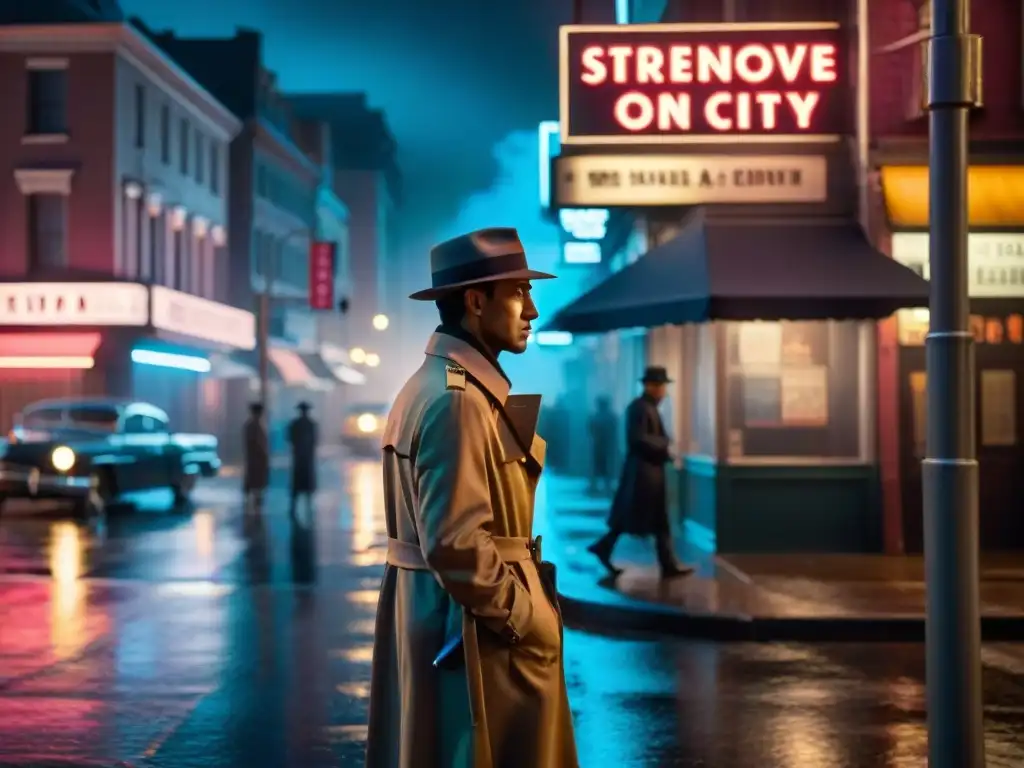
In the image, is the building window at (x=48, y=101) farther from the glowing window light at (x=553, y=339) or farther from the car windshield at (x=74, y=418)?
the car windshield at (x=74, y=418)

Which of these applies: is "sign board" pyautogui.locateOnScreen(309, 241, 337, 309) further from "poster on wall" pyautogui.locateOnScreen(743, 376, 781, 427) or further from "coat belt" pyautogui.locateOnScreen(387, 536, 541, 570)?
"coat belt" pyautogui.locateOnScreen(387, 536, 541, 570)

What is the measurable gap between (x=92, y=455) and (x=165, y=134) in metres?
19.0

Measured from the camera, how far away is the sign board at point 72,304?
105 feet

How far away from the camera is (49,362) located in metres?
Result: 32.4

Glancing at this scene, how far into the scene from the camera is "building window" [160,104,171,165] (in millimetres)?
36438

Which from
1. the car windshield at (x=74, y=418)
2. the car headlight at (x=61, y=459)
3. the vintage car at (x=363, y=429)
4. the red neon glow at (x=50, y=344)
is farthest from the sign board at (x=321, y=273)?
the car headlight at (x=61, y=459)

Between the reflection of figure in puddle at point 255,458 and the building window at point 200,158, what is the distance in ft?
61.6

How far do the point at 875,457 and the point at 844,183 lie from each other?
2938 mm

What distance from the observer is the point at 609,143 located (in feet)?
46.8

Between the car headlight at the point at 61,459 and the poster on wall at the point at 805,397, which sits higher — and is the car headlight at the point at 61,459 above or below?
below

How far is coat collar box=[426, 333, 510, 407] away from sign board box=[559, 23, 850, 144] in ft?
35.9

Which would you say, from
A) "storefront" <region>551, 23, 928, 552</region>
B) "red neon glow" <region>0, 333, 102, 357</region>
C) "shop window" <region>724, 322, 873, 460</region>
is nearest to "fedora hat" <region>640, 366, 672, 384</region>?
"storefront" <region>551, 23, 928, 552</region>

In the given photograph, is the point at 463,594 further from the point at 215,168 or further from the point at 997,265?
the point at 215,168

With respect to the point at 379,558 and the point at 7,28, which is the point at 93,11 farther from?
the point at 379,558
